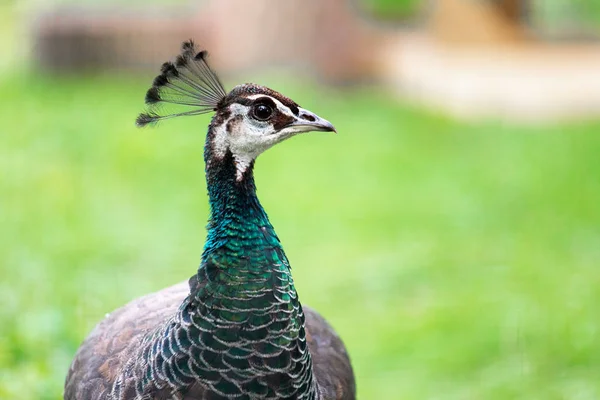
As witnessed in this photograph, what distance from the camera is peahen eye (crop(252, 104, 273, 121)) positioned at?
260 centimetres

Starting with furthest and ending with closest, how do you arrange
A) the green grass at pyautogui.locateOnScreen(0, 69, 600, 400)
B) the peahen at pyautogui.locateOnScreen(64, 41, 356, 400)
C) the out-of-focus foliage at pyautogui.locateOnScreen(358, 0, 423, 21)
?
the out-of-focus foliage at pyautogui.locateOnScreen(358, 0, 423, 21) < the green grass at pyautogui.locateOnScreen(0, 69, 600, 400) < the peahen at pyautogui.locateOnScreen(64, 41, 356, 400)

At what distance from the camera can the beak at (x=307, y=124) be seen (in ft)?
8.59

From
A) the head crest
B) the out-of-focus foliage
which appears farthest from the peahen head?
the out-of-focus foliage

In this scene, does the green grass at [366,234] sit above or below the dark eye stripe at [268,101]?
above

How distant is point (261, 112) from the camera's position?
2.61 metres

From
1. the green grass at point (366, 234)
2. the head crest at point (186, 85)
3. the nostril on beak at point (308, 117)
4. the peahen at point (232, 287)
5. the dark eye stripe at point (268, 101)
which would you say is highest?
the green grass at point (366, 234)

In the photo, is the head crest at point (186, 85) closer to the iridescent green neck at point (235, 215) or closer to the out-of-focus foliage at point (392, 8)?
the iridescent green neck at point (235, 215)

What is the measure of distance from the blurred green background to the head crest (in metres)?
1.60

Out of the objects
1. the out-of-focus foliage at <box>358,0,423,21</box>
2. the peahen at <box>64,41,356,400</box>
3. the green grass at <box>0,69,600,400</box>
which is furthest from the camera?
the out-of-focus foliage at <box>358,0,423,21</box>

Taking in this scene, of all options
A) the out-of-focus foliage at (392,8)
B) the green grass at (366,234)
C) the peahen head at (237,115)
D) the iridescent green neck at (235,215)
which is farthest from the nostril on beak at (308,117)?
the out-of-focus foliage at (392,8)

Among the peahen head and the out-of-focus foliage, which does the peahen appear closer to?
the peahen head

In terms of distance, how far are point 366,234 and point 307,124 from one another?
4.19 meters

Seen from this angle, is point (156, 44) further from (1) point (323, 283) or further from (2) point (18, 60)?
(1) point (323, 283)

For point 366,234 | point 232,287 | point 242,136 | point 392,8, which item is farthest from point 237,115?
point 392,8
